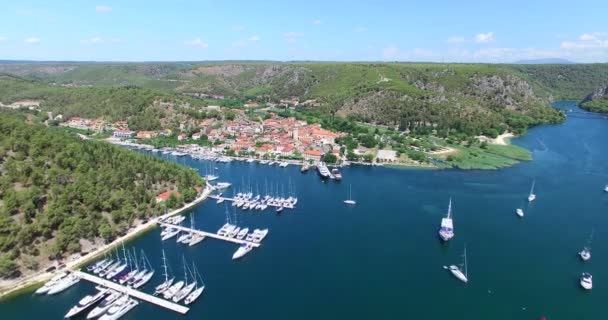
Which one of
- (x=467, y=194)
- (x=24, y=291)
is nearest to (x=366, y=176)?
(x=467, y=194)

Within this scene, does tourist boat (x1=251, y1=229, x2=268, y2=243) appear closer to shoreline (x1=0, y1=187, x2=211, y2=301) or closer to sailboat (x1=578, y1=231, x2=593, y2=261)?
shoreline (x1=0, y1=187, x2=211, y2=301)

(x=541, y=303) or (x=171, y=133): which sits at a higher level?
(x=171, y=133)

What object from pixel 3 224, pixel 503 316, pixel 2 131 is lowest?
pixel 503 316

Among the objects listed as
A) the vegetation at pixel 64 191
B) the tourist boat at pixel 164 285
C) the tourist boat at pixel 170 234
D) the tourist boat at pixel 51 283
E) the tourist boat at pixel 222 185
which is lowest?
Result: the tourist boat at pixel 164 285

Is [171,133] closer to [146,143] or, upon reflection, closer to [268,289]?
[146,143]

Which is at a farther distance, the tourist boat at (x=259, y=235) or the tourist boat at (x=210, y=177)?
the tourist boat at (x=210, y=177)

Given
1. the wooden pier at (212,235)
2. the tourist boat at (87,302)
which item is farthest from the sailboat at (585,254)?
the tourist boat at (87,302)

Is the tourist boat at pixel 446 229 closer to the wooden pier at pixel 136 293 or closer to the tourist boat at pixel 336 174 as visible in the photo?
the tourist boat at pixel 336 174
